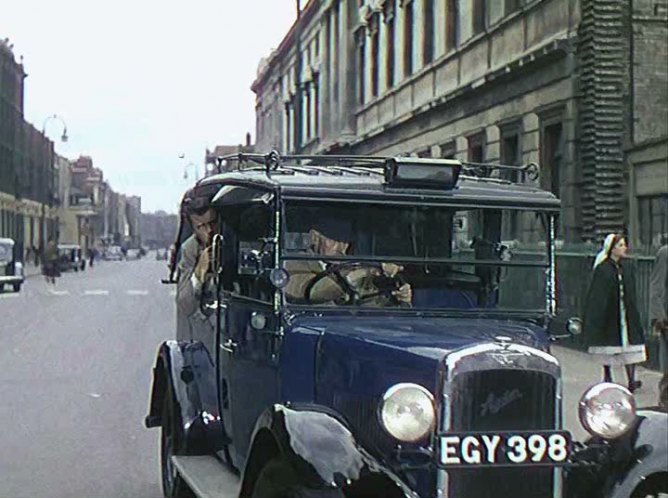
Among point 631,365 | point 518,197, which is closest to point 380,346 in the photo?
point 518,197

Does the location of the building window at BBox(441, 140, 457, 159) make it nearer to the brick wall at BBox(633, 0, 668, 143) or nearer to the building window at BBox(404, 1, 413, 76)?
the building window at BBox(404, 1, 413, 76)

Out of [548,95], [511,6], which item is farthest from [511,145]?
[548,95]

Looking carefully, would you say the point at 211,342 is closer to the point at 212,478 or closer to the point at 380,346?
the point at 212,478

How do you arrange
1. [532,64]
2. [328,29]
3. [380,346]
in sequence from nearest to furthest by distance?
[380,346] < [532,64] < [328,29]

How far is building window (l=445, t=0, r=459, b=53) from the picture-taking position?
96.3 feet

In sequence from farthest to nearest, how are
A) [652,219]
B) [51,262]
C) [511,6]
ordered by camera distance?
[51,262], [511,6], [652,219]

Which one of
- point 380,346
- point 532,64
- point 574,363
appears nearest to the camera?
point 380,346

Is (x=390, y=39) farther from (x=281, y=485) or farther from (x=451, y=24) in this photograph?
(x=281, y=485)

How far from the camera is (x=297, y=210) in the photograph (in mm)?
5824

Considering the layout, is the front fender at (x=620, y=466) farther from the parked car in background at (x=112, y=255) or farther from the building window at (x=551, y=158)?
the parked car in background at (x=112, y=255)

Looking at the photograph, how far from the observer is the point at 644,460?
5.32 metres

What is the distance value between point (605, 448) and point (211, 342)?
279 centimetres

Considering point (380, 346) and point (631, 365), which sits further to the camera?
point (631, 365)

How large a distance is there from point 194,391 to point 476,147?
68.7 feet
